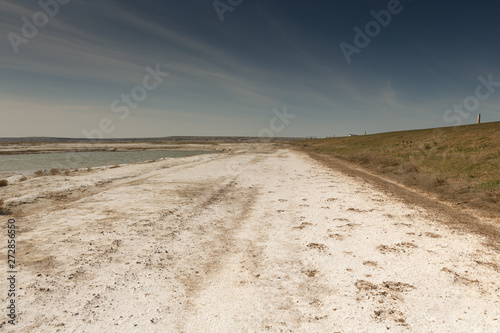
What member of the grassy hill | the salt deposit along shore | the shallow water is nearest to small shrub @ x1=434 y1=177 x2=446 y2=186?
the grassy hill

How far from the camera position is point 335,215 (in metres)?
8.34

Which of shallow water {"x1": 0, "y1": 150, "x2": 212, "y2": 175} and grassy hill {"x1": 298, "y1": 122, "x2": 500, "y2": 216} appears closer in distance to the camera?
grassy hill {"x1": 298, "y1": 122, "x2": 500, "y2": 216}

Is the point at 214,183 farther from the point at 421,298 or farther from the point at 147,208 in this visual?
the point at 421,298

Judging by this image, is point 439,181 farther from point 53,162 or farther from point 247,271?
point 53,162

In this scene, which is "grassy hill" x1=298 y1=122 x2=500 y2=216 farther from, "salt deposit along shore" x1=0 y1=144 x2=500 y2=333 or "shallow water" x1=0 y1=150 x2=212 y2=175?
"shallow water" x1=0 y1=150 x2=212 y2=175

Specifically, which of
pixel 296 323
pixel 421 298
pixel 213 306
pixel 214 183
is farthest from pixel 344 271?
pixel 214 183

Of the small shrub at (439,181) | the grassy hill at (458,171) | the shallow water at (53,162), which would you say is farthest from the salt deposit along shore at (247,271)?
the shallow water at (53,162)

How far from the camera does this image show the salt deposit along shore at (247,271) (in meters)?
3.49

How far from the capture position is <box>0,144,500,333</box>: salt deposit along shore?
11.5 ft

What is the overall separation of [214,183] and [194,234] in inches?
308

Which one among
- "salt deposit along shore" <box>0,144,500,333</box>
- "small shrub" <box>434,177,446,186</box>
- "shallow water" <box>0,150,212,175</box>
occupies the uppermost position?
"small shrub" <box>434,177,446,186</box>

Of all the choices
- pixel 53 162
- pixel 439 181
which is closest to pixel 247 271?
pixel 439 181

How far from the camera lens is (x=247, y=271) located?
15.8ft

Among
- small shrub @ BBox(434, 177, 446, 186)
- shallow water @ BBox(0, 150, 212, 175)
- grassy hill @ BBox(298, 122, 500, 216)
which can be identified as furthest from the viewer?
shallow water @ BBox(0, 150, 212, 175)
